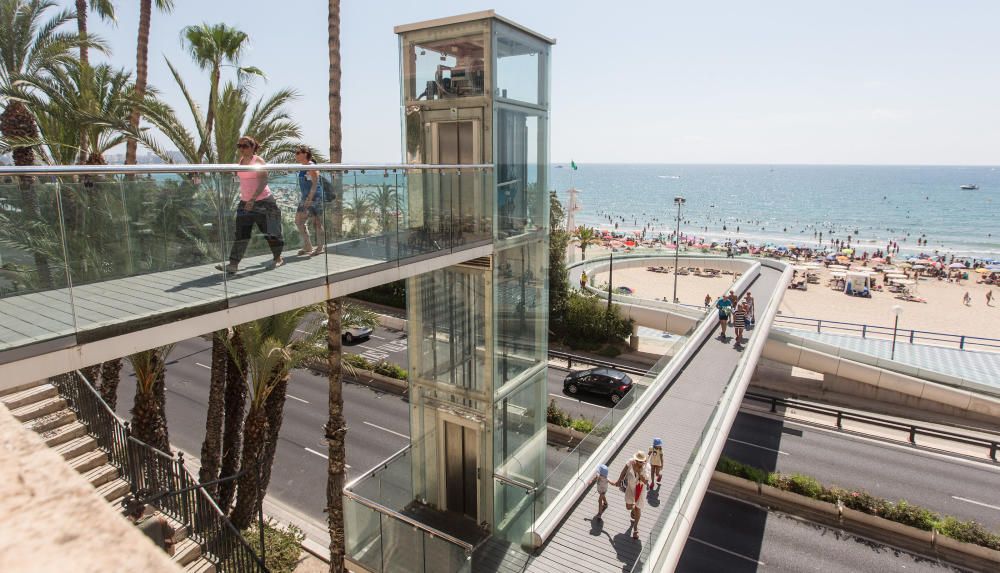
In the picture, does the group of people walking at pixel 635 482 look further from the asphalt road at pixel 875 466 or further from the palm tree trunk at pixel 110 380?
the palm tree trunk at pixel 110 380

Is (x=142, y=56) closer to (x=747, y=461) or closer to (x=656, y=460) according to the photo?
(x=656, y=460)

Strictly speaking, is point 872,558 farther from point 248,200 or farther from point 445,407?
point 248,200

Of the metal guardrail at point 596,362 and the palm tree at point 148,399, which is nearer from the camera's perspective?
the palm tree at point 148,399

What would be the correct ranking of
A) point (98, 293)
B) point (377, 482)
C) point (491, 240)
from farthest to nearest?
1. point (377, 482)
2. point (491, 240)
3. point (98, 293)

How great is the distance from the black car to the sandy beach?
24.7 m

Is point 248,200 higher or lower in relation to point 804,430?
higher

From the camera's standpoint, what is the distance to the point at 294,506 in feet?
55.4

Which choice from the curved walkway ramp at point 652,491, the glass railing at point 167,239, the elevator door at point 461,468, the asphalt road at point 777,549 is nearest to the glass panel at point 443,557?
the curved walkway ramp at point 652,491

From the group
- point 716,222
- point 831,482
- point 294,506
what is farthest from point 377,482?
point 716,222

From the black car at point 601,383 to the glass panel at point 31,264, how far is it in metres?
21.7

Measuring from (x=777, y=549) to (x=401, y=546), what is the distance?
32.1 ft

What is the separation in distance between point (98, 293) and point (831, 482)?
19.9 m

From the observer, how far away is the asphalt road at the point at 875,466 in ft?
58.1

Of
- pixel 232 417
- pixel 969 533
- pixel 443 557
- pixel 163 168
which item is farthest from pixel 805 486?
pixel 163 168
